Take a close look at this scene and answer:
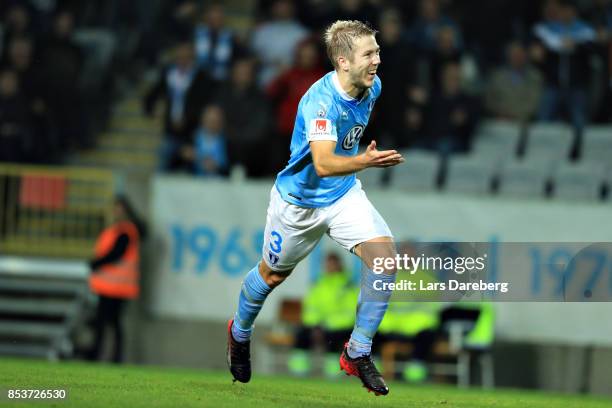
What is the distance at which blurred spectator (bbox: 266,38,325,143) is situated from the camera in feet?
52.1

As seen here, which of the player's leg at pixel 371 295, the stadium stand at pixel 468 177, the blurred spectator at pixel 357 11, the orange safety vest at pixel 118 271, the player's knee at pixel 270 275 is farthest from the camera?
the blurred spectator at pixel 357 11

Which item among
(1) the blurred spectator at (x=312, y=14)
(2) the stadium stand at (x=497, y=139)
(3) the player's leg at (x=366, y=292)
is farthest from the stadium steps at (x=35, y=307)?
(3) the player's leg at (x=366, y=292)

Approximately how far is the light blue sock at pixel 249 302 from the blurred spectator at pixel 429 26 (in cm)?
834

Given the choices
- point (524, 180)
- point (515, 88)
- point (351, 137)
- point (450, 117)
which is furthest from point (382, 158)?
point (515, 88)

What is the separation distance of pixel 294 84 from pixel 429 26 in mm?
2141

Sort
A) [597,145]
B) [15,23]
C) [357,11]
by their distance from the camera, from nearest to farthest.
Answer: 1. [597,145]
2. [357,11]
3. [15,23]

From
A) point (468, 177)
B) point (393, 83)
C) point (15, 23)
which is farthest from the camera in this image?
point (15, 23)

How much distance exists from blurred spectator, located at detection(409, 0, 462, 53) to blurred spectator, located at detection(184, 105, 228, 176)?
275cm

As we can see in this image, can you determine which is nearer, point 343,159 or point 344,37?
point 343,159

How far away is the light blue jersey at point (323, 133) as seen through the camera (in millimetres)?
8008

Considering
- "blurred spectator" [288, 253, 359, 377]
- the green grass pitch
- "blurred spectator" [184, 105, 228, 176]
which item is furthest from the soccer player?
"blurred spectator" [184, 105, 228, 176]

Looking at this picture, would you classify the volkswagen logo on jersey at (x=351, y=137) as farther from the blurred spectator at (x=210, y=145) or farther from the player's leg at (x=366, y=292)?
the blurred spectator at (x=210, y=145)

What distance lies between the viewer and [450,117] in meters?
15.9

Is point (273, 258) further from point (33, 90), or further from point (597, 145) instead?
point (33, 90)
